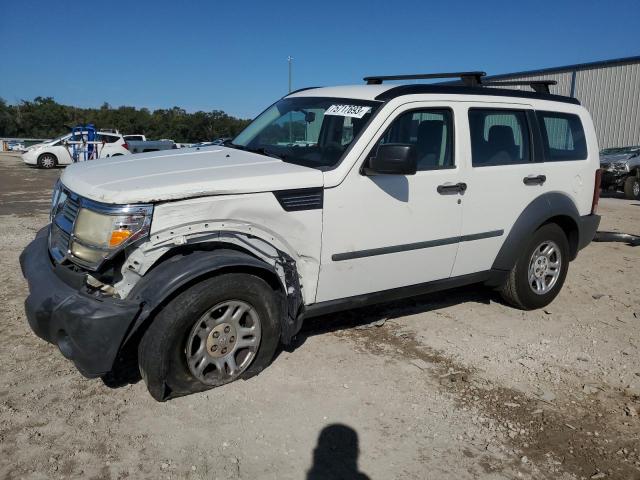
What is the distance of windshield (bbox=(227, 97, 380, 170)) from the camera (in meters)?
3.88

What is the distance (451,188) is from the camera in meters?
4.19

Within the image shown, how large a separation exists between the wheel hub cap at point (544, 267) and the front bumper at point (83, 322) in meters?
3.69

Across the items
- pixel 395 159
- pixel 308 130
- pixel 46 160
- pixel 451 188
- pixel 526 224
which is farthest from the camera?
pixel 46 160

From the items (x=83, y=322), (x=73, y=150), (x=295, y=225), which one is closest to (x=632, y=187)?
(x=295, y=225)

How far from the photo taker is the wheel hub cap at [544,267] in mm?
5070

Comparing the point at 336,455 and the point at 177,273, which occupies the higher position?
the point at 177,273

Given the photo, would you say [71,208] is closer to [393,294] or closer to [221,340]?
[221,340]

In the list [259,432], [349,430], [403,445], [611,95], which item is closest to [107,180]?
[259,432]

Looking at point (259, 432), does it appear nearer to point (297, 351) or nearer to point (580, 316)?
point (297, 351)

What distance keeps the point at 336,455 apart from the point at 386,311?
2.24 metres

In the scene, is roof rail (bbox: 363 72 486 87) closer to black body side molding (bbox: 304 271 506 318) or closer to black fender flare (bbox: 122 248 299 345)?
black body side molding (bbox: 304 271 506 318)

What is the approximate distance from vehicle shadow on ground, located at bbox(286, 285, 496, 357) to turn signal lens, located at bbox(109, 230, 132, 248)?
1.61 metres

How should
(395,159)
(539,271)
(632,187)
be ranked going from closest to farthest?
(395,159) → (539,271) → (632,187)

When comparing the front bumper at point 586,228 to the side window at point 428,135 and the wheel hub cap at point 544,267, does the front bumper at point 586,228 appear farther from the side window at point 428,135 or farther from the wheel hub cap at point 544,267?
the side window at point 428,135
